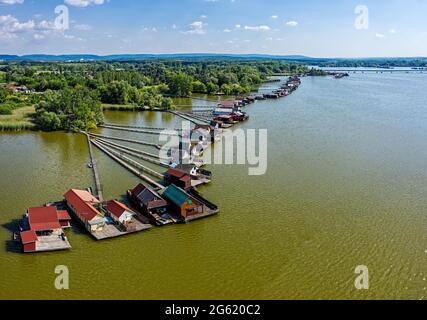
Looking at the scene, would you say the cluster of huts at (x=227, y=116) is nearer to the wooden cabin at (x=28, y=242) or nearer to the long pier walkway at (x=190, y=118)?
the long pier walkway at (x=190, y=118)

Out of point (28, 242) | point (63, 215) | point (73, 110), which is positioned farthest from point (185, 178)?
point (73, 110)

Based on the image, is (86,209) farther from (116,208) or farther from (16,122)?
(16,122)

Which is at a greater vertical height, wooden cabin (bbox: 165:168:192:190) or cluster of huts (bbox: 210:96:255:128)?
cluster of huts (bbox: 210:96:255:128)

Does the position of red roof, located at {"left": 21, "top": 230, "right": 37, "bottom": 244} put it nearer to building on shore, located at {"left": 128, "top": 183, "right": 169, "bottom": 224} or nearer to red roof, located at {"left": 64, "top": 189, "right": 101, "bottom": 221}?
red roof, located at {"left": 64, "top": 189, "right": 101, "bottom": 221}

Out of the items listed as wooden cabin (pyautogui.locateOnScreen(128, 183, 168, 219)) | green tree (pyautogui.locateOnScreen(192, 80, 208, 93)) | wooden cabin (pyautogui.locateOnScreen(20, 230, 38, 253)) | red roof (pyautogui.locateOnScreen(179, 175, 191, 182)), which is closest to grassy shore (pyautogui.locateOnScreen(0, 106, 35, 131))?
red roof (pyautogui.locateOnScreen(179, 175, 191, 182))

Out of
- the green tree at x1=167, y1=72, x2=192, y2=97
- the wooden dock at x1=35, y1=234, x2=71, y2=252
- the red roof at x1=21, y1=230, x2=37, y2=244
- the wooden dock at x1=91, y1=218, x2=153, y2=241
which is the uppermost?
the green tree at x1=167, y1=72, x2=192, y2=97
